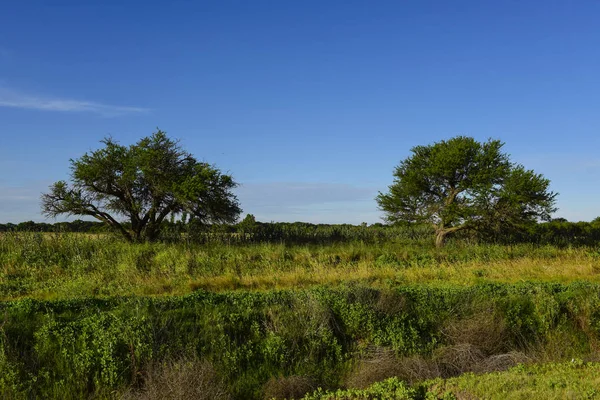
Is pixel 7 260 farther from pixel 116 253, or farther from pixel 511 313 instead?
pixel 511 313

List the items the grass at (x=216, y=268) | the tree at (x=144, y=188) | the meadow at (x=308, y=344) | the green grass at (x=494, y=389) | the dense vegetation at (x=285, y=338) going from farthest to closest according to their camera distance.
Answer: the tree at (x=144, y=188) < the grass at (x=216, y=268) < the dense vegetation at (x=285, y=338) < the meadow at (x=308, y=344) < the green grass at (x=494, y=389)

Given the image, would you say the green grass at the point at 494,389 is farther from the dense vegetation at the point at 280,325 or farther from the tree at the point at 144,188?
the tree at the point at 144,188

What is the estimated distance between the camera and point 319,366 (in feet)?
33.9

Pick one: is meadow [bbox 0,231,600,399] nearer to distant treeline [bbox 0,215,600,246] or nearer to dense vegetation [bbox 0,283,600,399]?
dense vegetation [bbox 0,283,600,399]

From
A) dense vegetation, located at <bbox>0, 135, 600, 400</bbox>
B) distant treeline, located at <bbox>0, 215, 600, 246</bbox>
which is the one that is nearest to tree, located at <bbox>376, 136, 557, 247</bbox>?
distant treeline, located at <bbox>0, 215, 600, 246</bbox>

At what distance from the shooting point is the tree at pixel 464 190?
112 ft

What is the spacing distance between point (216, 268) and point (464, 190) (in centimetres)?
2168

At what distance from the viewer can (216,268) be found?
20.4 metres

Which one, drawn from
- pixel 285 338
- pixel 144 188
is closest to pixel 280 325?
pixel 285 338

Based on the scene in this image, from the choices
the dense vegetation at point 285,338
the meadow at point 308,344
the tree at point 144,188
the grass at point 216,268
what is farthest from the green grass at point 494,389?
the tree at point 144,188

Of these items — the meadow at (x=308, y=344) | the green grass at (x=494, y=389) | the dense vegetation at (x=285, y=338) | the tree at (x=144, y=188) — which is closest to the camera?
the green grass at (x=494, y=389)

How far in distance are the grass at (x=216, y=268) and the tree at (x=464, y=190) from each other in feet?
25.8

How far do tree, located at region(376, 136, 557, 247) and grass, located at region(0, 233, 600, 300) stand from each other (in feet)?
25.8

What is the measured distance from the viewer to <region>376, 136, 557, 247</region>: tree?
34062 millimetres
